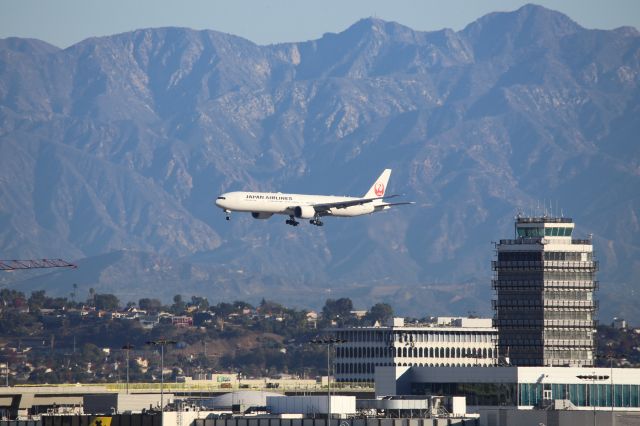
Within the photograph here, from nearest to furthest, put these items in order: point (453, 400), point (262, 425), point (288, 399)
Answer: point (262, 425) → point (288, 399) → point (453, 400)

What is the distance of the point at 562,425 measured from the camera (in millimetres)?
175375

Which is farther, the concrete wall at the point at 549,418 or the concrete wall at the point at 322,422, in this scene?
the concrete wall at the point at 549,418

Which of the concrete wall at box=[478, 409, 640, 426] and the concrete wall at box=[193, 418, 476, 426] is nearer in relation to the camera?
the concrete wall at box=[193, 418, 476, 426]

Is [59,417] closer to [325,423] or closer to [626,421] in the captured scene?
[325,423]

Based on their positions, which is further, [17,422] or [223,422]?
[17,422]

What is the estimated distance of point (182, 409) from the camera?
182m

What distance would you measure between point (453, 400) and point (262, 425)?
110 feet

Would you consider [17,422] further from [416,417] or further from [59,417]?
[416,417]

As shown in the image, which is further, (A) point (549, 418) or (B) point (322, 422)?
(A) point (549, 418)

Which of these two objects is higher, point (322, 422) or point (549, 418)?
point (549, 418)

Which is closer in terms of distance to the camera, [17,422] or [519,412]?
[519,412]

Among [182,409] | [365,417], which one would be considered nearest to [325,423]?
[365,417]

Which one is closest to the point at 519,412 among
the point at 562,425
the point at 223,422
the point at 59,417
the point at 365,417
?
the point at 562,425

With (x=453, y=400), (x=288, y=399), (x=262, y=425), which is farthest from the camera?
(x=453, y=400)
